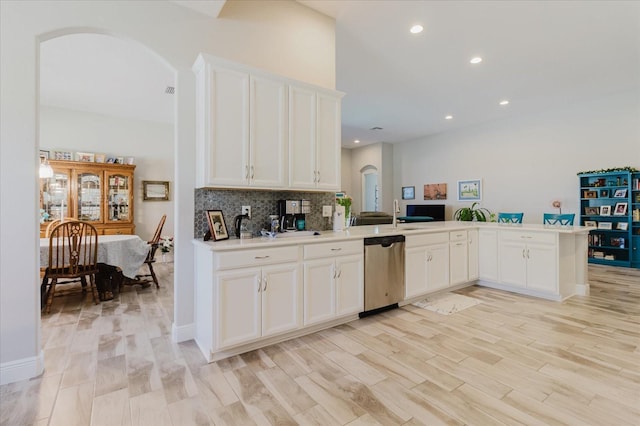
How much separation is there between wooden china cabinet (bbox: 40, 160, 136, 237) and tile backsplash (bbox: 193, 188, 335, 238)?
14.6 feet

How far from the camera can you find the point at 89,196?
590 cm

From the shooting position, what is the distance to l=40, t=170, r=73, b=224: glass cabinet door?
18.1ft

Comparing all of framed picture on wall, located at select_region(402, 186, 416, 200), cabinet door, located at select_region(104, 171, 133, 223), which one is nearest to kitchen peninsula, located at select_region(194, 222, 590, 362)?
cabinet door, located at select_region(104, 171, 133, 223)

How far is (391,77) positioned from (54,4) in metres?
4.44

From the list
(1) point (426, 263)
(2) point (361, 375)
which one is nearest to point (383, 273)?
(1) point (426, 263)

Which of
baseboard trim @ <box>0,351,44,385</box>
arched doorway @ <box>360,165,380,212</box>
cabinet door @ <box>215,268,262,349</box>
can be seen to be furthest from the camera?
arched doorway @ <box>360,165,380,212</box>

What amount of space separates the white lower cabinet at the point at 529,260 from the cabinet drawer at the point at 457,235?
50cm

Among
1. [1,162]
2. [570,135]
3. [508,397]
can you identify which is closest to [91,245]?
[1,162]

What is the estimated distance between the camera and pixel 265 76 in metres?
2.78

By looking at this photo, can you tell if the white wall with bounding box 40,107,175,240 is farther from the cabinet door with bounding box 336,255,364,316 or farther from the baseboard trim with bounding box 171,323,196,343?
the cabinet door with bounding box 336,255,364,316

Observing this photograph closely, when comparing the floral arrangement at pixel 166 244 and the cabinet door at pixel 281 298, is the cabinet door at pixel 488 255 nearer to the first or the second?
the cabinet door at pixel 281 298

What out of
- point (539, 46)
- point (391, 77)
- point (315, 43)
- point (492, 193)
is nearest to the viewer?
point (315, 43)

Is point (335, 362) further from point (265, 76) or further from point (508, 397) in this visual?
point (265, 76)

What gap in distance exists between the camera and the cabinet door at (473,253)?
432cm
